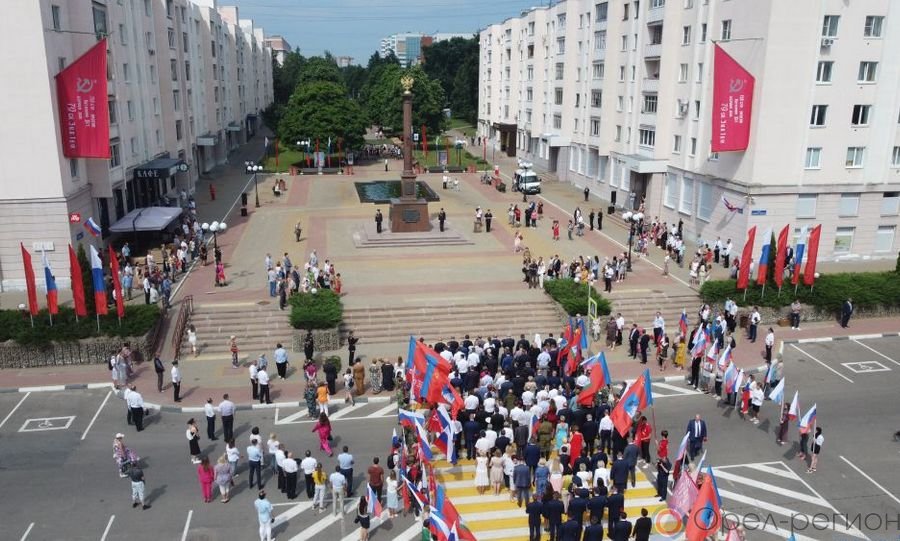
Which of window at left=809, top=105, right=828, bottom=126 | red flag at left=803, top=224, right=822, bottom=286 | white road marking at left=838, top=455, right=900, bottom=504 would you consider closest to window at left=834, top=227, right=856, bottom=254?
window at left=809, top=105, right=828, bottom=126

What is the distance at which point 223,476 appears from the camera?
62.5 feet

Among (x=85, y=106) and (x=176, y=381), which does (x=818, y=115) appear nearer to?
(x=176, y=381)

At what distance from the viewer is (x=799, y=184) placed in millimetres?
40844

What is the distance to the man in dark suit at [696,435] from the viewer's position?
20.9 m

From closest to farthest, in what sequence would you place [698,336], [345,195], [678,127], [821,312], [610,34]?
[698,336]
[821,312]
[678,127]
[610,34]
[345,195]

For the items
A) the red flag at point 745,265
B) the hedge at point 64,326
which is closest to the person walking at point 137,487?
the hedge at point 64,326

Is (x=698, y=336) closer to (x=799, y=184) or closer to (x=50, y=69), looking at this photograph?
(x=799, y=184)

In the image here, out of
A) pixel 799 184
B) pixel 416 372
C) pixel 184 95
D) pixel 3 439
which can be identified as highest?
pixel 184 95

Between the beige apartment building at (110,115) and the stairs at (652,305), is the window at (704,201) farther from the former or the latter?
the beige apartment building at (110,115)

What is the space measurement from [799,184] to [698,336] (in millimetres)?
18936

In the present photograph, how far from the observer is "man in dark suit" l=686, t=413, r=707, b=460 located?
68.7 ft

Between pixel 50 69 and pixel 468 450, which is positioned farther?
pixel 50 69

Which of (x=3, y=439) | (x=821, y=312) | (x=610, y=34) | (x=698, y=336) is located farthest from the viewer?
(x=610, y=34)

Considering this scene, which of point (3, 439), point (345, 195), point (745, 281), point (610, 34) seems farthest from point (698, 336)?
point (345, 195)
